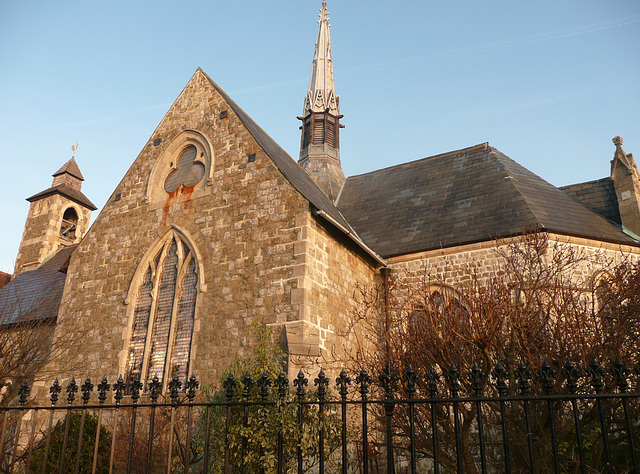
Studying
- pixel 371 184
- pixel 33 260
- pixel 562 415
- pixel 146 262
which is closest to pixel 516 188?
pixel 371 184

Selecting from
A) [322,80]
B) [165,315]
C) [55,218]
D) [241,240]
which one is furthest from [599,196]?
[55,218]

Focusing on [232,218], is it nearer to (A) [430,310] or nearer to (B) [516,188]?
(A) [430,310]

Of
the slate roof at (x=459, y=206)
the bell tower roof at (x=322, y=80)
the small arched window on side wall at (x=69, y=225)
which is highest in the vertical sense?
the bell tower roof at (x=322, y=80)

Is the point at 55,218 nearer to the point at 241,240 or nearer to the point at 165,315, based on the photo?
the point at 165,315

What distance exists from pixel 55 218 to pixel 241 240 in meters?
18.9

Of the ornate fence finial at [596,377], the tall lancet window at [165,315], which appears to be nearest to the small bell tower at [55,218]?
the tall lancet window at [165,315]

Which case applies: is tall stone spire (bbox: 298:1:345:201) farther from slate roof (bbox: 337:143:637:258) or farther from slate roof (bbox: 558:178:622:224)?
slate roof (bbox: 558:178:622:224)

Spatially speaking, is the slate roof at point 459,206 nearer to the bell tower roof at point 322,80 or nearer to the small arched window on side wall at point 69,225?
the bell tower roof at point 322,80

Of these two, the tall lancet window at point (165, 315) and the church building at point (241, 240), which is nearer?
the church building at point (241, 240)

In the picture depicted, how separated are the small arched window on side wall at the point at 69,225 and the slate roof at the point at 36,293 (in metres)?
1.48

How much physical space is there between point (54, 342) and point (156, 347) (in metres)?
2.92

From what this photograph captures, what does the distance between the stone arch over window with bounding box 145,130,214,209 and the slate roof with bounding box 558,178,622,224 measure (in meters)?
10.6

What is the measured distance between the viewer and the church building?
421 inches

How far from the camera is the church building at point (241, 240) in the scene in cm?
1070
